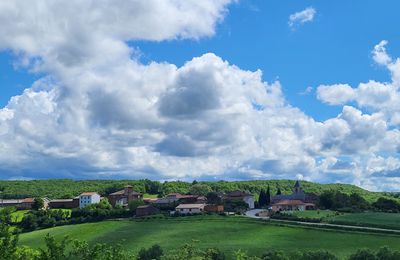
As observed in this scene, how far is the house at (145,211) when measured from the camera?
514 feet

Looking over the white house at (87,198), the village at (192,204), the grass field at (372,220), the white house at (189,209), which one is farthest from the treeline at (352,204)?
the white house at (87,198)

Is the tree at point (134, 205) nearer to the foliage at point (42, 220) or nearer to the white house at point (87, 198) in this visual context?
the foliage at point (42, 220)

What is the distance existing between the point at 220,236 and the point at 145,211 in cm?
4730

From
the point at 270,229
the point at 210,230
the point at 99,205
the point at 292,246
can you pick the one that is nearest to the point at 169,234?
the point at 210,230

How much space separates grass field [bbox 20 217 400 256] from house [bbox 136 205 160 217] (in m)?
12.5

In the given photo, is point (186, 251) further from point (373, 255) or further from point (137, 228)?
point (137, 228)

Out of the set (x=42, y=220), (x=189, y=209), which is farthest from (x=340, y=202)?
(x=42, y=220)

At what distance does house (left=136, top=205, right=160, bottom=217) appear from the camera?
156625mm

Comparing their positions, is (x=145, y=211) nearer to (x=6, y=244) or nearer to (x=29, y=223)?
(x=29, y=223)

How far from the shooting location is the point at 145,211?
158 metres

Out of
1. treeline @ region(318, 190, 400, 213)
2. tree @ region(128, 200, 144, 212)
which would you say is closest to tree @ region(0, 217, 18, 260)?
tree @ region(128, 200, 144, 212)

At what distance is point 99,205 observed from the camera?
162m

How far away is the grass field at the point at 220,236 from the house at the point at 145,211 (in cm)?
1248

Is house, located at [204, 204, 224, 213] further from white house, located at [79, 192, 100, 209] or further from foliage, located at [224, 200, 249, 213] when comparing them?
white house, located at [79, 192, 100, 209]
